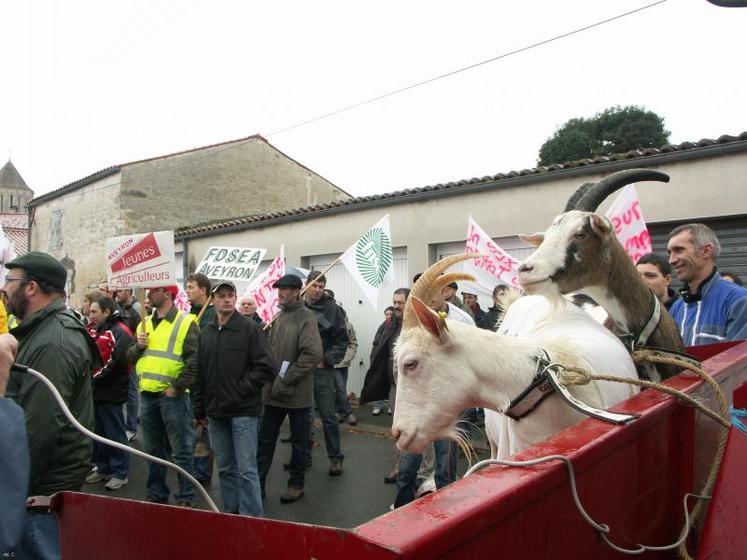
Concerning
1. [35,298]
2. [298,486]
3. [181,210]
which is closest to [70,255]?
[181,210]

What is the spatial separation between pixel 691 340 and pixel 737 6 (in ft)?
6.54

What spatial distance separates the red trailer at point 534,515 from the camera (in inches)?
39.6

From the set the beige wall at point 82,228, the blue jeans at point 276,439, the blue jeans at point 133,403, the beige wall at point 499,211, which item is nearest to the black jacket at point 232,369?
the blue jeans at point 276,439

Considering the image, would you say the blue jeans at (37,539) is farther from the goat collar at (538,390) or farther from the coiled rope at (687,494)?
the coiled rope at (687,494)

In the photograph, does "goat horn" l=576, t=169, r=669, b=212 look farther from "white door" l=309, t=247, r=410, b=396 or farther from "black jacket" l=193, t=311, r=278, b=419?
"white door" l=309, t=247, r=410, b=396

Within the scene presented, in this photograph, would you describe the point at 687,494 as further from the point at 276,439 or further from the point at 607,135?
the point at 607,135

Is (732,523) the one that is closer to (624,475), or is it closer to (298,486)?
(624,475)

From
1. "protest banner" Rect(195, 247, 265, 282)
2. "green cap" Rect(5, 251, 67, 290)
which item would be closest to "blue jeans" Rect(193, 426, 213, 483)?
"green cap" Rect(5, 251, 67, 290)

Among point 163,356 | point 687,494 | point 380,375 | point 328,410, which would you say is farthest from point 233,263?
point 687,494

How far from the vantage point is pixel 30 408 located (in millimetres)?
2701

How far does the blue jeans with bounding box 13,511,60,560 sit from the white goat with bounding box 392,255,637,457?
5.35 ft

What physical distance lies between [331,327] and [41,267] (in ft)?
17.0

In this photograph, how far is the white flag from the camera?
8.34 meters

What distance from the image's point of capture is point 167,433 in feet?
18.8
